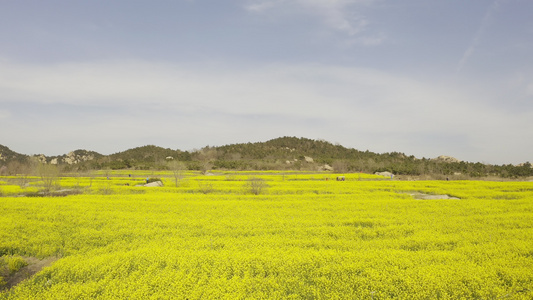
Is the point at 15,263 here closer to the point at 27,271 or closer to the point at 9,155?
the point at 27,271

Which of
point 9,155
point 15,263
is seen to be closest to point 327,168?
point 15,263

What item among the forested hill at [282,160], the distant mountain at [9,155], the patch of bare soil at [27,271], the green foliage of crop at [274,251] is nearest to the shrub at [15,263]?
the patch of bare soil at [27,271]

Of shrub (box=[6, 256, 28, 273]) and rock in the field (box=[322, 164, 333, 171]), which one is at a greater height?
rock in the field (box=[322, 164, 333, 171])

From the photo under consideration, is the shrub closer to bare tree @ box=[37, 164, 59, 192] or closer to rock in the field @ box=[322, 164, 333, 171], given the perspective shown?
bare tree @ box=[37, 164, 59, 192]

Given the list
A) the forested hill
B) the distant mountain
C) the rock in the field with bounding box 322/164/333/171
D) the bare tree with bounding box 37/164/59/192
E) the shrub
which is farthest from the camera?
the distant mountain

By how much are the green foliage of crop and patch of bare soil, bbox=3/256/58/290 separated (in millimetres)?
402

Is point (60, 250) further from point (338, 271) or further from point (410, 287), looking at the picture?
point (410, 287)

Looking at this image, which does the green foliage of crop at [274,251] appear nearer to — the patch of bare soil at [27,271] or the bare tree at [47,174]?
the patch of bare soil at [27,271]

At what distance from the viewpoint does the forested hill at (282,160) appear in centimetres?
5731

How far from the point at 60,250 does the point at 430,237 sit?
15.4m

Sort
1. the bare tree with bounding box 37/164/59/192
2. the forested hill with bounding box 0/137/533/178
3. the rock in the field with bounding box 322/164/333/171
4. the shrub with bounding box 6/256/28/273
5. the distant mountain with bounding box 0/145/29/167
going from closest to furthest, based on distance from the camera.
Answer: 1. the shrub with bounding box 6/256/28/273
2. the bare tree with bounding box 37/164/59/192
3. the forested hill with bounding box 0/137/533/178
4. the rock in the field with bounding box 322/164/333/171
5. the distant mountain with bounding box 0/145/29/167

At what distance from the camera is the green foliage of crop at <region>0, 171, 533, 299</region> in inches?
299

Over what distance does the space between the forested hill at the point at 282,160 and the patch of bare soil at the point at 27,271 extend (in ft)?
112

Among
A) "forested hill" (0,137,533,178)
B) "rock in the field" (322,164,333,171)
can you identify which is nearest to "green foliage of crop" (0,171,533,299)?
"forested hill" (0,137,533,178)
